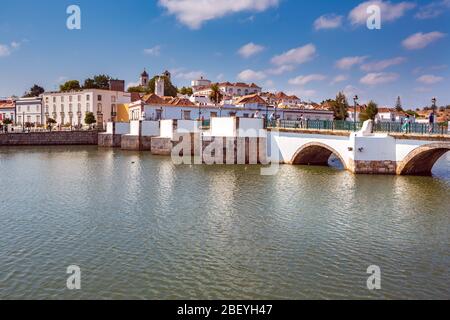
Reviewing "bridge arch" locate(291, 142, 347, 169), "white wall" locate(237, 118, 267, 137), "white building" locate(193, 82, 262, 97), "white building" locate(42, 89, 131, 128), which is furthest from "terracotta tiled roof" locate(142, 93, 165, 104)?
"white building" locate(193, 82, 262, 97)

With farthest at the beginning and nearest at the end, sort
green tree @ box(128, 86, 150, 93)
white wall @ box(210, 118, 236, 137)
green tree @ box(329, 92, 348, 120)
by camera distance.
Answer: green tree @ box(128, 86, 150, 93) < green tree @ box(329, 92, 348, 120) < white wall @ box(210, 118, 236, 137)

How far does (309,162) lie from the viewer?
38.0 m

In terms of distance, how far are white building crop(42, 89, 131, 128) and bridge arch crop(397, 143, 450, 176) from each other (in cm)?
5722

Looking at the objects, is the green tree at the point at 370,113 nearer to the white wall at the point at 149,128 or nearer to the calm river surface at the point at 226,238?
the white wall at the point at 149,128

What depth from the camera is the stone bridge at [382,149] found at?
2728cm

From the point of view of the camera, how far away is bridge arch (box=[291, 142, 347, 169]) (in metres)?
35.6

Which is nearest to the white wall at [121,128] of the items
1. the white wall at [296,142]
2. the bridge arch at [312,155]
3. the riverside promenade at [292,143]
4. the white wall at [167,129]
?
the riverside promenade at [292,143]

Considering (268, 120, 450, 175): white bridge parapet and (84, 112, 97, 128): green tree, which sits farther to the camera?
(84, 112, 97, 128): green tree

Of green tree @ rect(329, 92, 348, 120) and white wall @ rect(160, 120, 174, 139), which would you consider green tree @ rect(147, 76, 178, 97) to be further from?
white wall @ rect(160, 120, 174, 139)

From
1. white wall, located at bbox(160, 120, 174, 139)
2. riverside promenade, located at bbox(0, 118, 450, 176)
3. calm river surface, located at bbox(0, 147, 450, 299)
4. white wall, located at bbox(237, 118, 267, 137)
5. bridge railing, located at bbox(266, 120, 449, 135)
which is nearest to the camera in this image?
calm river surface, located at bbox(0, 147, 450, 299)

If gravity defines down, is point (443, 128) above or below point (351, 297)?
above
